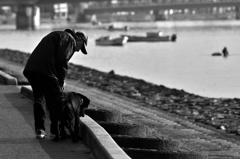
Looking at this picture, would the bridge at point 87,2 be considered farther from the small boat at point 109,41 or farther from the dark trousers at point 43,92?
the dark trousers at point 43,92

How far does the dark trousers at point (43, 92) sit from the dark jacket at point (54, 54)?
0.29 ft

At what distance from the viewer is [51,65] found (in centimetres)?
994

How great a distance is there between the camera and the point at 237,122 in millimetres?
18797

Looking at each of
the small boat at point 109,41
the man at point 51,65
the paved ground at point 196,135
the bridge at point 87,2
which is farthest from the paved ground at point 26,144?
the bridge at point 87,2

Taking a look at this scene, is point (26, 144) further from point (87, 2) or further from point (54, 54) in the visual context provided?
point (87, 2)

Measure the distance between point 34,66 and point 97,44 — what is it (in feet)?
332

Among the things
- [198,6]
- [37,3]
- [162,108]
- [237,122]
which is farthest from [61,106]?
[198,6]

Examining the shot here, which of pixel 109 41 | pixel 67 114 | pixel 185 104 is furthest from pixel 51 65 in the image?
pixel 109 41

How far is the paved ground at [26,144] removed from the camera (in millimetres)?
9156

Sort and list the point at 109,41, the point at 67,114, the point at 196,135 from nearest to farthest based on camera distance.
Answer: the point at 67,114, the point at 196,135, the point at 109,41

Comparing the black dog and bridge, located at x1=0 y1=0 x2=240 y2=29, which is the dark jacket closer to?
the black dog

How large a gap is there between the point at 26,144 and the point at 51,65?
3.68 feet

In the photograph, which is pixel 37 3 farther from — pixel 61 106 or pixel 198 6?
pixel 61 106

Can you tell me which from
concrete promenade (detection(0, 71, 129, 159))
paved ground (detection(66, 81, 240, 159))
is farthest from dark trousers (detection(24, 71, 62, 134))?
paved ground (detection(66, 81, 240, 159))
